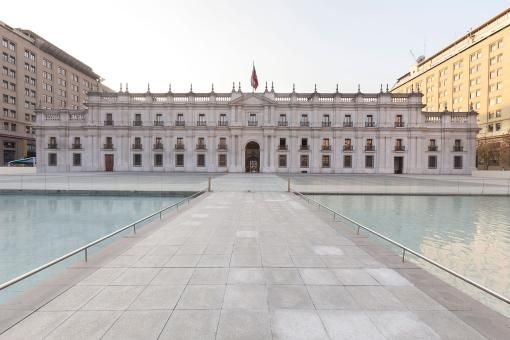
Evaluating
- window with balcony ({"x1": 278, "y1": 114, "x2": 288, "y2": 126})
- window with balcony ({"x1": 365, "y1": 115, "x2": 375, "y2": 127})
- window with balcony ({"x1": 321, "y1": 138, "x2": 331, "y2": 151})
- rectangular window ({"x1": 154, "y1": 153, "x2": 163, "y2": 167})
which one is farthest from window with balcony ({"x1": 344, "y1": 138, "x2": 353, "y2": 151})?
rectangular window ({"x1": 154, "y1": 153, "x2": 163, "y2": 167})

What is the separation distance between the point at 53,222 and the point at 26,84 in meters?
70.7

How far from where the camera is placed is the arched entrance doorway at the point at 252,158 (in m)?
46.5

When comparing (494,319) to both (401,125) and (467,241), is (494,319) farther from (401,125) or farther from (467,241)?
(401,125)

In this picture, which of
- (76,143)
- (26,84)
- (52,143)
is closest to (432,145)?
(76,143)

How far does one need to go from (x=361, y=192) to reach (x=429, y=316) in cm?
1464

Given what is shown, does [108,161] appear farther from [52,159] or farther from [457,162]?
[457,162]

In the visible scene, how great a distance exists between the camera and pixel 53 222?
10.8 m

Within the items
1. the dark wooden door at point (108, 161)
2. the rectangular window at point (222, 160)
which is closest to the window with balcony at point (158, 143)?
the dark wooden door at point (108, 161)

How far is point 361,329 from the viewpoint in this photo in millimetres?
3385

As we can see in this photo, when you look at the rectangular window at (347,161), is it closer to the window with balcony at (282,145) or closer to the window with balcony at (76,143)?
the window with balcony at (282,145)

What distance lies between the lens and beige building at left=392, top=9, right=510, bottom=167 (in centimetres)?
5203

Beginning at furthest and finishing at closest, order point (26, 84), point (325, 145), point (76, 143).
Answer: point (26, 84) < point (325, 145) < point (76, 143)

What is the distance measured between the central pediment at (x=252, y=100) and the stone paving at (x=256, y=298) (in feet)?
131

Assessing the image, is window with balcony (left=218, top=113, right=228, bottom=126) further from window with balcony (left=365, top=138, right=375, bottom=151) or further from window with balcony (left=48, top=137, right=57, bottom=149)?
window with balcony (left=48, top=137, right=57, bottom=149)
